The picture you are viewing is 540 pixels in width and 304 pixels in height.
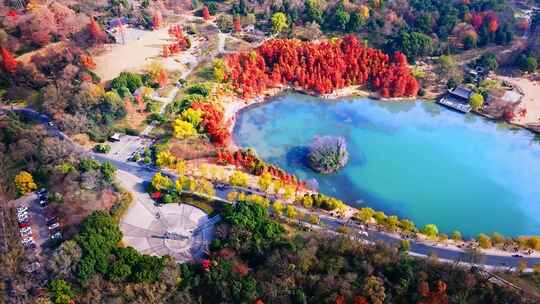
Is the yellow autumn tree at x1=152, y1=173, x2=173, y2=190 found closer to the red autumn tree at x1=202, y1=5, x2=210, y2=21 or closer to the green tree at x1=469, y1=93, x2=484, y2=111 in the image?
the red autumn tree at x1=202, y1=5, x2=210, y2=21

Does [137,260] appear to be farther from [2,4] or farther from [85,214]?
[2,4]

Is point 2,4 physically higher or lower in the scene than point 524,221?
higher

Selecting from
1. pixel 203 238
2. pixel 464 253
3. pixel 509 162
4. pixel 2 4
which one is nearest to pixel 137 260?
pixel 203 238

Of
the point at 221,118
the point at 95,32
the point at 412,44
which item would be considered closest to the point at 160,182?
the point at 221,118

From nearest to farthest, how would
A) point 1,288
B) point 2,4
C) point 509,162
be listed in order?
point 1,288
point 509,162
point 2,4

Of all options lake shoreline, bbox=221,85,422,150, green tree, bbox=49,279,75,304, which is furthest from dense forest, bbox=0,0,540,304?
lake shoreline, bbox=221,85,422,150

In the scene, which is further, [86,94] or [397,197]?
[86,94]
